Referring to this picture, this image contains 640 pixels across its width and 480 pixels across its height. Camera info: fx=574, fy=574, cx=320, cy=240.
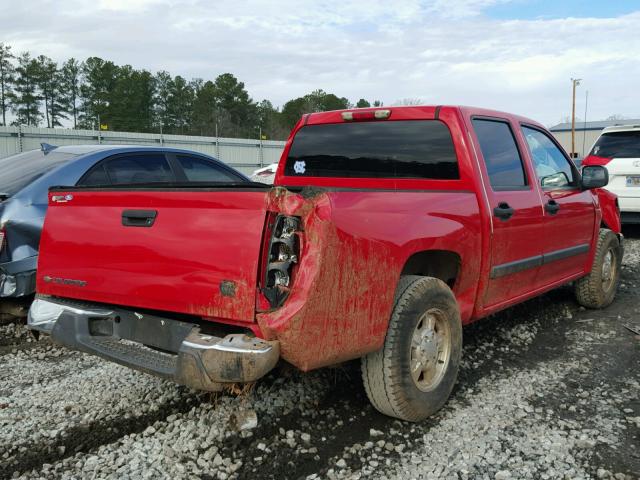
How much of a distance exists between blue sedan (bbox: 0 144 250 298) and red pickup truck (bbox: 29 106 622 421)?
906 millimetres

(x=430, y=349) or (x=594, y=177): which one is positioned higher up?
(x=594, y=177)

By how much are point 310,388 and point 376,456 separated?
0.90m

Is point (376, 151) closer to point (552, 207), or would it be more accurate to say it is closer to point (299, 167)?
point (299, 167)

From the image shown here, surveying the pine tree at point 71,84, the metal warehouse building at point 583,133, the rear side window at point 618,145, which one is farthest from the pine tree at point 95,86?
the rear side window at point 618,145

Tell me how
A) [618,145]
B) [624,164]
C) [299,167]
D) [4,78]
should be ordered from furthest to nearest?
[4,78]
[618,145]
[624,164]
[299,167]

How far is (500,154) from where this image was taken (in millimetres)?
4176

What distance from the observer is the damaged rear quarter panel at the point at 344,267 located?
249 centimetres

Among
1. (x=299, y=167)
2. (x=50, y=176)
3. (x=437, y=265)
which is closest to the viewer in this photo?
(x=437, y=265)

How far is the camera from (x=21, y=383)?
3914 mm

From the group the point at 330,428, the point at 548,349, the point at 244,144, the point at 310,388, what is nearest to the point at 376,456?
the point at 330,428

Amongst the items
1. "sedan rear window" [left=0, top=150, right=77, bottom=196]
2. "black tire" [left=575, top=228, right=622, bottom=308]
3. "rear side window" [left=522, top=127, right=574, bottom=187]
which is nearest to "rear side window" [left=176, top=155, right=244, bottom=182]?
"sedan rear window" [left=0, top=150, right=77, bottom=196]

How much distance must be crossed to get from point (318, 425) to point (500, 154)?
7.61ft

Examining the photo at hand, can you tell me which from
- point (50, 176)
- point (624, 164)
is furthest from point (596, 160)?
point (50, 176)

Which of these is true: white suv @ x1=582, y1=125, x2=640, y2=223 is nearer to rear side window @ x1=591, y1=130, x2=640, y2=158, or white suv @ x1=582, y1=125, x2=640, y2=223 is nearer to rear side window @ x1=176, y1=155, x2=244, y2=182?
rear side window @ x1=591, y1=130, x2=640, y2=158
